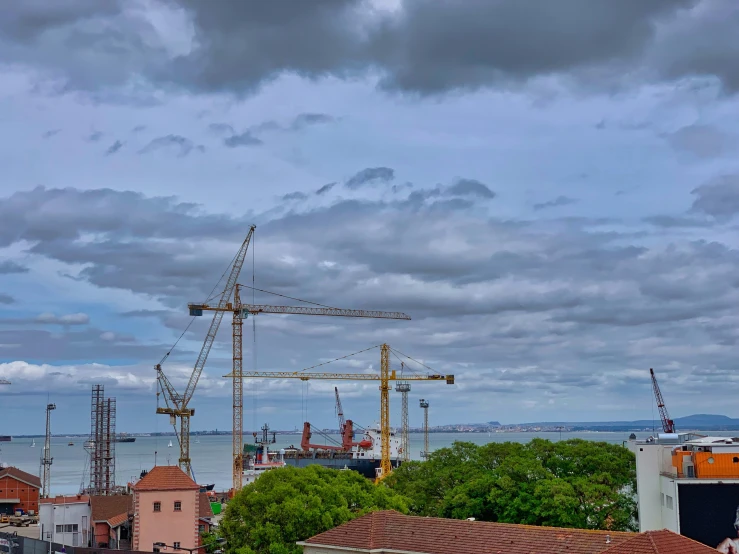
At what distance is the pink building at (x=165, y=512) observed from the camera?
65.1 metres

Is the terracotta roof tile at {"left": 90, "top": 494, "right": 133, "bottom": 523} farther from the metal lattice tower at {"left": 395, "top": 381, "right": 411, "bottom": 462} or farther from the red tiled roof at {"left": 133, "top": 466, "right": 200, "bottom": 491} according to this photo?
the metal lattice tower at {"left": 395, "top": 381, "right": 411, "bottom": 462}

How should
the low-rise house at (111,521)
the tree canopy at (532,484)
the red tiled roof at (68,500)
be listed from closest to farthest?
the tree canopy at (532,484) < the low-rise house at (111,521) < the red tiled roof at (68,500)

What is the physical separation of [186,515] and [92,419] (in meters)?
62.7

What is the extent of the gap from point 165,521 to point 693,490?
3690 centimetres

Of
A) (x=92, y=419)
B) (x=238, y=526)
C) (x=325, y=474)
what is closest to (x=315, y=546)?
(x=238, y=526)

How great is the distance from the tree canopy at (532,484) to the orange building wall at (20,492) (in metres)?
66.6

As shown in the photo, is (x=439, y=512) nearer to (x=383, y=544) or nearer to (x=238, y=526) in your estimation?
(x=238, y=526)

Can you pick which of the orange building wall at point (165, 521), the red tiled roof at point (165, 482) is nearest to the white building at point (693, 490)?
the orange building wall at point (165, 521)

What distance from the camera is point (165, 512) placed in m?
65.8

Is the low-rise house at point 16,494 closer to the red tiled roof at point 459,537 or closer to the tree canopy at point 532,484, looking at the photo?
the tree canopy at point 532,484

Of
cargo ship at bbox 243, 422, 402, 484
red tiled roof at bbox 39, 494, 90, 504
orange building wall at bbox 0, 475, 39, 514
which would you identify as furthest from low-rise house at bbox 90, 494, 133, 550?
cargo ship at bbox 243, 422, 402, 484

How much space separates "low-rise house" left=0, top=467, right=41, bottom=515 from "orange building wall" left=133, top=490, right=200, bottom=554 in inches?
2326

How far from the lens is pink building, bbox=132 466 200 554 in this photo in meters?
65.1

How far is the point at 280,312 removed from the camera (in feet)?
514
